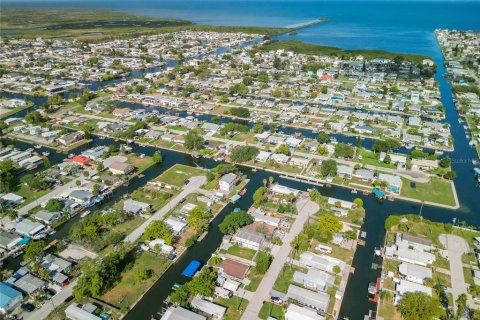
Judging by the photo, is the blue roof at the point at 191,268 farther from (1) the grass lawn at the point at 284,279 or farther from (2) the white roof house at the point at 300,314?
(2) the white roof house at the point at 300,314

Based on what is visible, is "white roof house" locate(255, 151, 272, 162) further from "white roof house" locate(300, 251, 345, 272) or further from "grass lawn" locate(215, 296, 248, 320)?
"grass lawn" locate(215, 296, 248, 320)

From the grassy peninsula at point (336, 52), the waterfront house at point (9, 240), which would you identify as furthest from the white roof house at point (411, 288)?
the grassy peninsula at point (336, 52)

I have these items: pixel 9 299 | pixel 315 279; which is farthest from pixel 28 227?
pixel 315 279

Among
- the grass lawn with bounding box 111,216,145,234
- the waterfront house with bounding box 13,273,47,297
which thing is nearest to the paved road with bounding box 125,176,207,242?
the grass lawn with bounding box 111,216,145,234

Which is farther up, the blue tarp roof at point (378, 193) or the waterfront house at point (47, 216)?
the blue tarp roof at point (378, 193)

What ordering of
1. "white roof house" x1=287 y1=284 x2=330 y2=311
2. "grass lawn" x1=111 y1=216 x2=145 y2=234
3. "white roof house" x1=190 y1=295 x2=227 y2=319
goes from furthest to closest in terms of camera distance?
1. "grass lawn" x1=111 y1=216 x2=145 y2=234
2. "white roof house" x1=287 y1=284 x2=330 y2=311
3. "white roof house" x1=190 y1=295 x2=227 y2=319

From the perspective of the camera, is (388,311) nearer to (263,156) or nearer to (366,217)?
(366,217)
